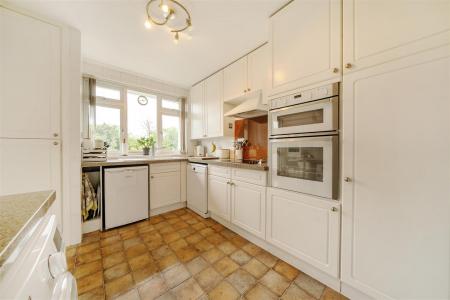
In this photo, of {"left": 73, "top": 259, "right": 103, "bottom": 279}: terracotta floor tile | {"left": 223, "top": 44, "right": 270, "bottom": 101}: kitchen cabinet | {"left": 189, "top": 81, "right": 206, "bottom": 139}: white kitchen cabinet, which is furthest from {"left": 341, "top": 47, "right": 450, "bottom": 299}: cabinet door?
{"left": 189, "top": 81, "right": 206, "bottom": 139}: white kitchen cabinet

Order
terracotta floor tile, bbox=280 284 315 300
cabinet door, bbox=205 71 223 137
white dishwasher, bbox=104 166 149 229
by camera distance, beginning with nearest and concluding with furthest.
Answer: terracotta floor tile, bbox=280 284 315 300 < white dishwasher, bbox=104 166 149 229 < cabinet door, bbox=205 71 223 137

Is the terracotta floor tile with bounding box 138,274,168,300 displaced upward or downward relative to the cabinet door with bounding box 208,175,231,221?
downward

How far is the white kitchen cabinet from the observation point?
3078mm

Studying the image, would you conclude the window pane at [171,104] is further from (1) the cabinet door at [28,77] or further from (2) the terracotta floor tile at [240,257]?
(2) the terracotta floor tile at [240,257]

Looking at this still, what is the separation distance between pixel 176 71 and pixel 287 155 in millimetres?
2332

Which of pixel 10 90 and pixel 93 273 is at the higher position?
pixel 10 90

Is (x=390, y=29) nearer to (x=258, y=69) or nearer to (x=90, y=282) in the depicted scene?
(x=258, y=69)

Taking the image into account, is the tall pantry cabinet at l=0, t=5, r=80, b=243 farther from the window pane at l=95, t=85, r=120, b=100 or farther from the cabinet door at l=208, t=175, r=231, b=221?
the cabinet door at l=208, t=175, r=231, b=221

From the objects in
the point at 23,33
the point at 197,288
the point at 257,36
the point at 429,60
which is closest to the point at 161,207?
the point at 197,288

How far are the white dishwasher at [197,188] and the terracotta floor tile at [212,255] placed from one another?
0.79 metres

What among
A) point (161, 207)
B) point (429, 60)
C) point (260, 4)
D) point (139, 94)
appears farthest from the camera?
point (139, 94)

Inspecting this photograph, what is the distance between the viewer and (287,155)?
1.51 metres

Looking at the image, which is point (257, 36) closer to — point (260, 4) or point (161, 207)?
point (260, 4)

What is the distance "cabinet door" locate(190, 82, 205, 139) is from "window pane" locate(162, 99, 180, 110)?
0.35 metres
